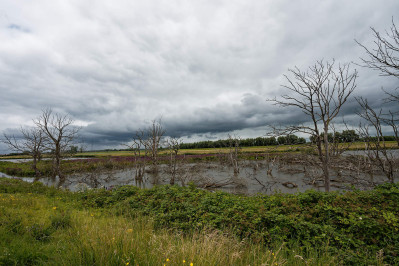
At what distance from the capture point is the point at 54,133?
2039 cm

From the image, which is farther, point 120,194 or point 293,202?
point 120,194

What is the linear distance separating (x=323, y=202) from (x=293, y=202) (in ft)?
3.05

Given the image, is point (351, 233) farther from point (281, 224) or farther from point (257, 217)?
point (257, 217)

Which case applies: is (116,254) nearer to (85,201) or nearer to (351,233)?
(351,233)

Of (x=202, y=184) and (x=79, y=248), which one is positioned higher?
(x=79, y=248)

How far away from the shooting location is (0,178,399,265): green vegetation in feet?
10.4

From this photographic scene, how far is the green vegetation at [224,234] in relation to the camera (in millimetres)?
3182

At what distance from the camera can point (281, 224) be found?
17.5 feet

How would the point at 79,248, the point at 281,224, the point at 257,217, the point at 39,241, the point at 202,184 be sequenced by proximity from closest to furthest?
the point at 79,248 → the point at 39,241 → the point at 281,224 → the point at 257,217 → the point at 202,184

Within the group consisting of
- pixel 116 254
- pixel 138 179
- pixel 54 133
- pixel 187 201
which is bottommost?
pixel 138 179

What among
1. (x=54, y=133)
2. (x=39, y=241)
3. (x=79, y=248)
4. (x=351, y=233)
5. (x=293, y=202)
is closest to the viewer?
A: (x=79, y=248)

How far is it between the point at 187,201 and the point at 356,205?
5957 millimetres

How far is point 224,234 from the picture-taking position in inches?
207

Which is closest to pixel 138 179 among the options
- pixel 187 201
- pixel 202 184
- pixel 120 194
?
pixel 202 184
